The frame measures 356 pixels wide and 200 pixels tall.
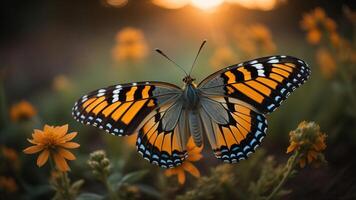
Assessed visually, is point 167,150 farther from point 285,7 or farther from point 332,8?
point 285,7

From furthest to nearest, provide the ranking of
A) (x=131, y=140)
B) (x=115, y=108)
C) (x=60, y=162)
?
(x=131, y=140)
(x=115, y=108)
(x=60, y=162)

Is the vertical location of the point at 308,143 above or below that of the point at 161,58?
below

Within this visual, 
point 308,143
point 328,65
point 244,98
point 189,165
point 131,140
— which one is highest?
point 328,65

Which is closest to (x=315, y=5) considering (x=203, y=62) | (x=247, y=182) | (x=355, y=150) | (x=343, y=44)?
(x=203, y=62)

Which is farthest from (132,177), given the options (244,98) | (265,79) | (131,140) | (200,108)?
(131,140)

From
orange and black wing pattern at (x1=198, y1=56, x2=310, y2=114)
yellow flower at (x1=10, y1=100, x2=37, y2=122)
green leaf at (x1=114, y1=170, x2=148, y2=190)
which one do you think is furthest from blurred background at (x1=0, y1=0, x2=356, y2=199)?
green leaf at (x1=114, y1=170, x2=148, y2=190)

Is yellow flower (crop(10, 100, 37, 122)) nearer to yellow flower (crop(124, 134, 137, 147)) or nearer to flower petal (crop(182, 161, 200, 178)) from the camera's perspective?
yellow flower (crop(124, 134, 137, 147))

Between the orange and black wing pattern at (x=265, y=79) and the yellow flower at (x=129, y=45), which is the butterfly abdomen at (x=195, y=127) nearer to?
the orange and black wing pattern at (x=265, y=79)

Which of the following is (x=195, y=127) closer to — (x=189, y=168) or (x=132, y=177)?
(x=189, y=168)

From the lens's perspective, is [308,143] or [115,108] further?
[115,108]
